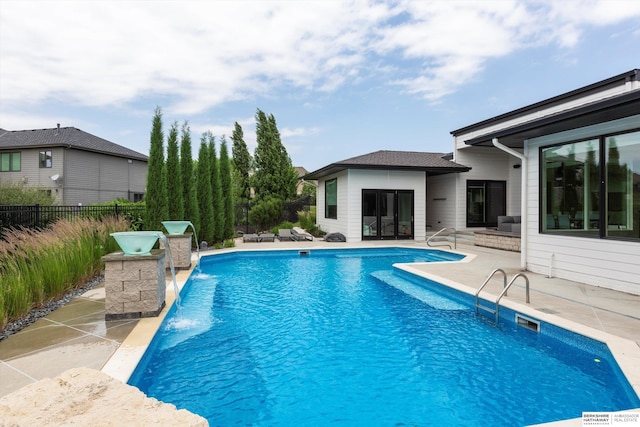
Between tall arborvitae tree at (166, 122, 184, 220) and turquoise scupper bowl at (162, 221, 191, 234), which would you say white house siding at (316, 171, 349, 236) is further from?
turquoise scupper bowl at (162, 221, 191, 234)

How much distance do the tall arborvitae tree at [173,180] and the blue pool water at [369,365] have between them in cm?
599

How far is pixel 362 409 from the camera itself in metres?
3.21

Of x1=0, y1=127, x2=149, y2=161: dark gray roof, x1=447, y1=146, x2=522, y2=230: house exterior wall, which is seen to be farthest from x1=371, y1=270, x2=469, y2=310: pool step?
x1=0, y1=127, x2=149, y2=161: dark gray roof

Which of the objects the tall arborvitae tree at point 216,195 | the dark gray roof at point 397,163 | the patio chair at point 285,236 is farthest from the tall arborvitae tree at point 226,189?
the dark gray roof at point 397,163

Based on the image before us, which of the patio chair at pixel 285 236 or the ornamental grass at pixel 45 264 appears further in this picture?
the patio chair at pixel 285 236

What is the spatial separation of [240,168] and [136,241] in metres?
21.8

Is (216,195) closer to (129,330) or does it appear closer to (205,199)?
(205,199)

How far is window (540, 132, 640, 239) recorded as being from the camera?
620 cm

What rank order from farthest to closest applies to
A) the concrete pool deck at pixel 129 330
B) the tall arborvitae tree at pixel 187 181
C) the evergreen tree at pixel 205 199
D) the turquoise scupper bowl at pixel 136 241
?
1. the evergreen tree at pixel 205 199
2. the tall arborvitae tree at pixel 187 181
3. the turquoise scupper bowl at pixel 136 241
4. the concrete pool deck at pixel 129 330

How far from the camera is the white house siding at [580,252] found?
Answer: 239 inches

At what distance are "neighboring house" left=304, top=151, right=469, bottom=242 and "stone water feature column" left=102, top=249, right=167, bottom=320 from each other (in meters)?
10.1

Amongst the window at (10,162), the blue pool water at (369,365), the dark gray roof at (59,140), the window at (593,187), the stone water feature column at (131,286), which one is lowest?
the blue pool water at (369,365)

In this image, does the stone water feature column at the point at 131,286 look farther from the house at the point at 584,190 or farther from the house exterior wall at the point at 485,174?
the house exterior wall at the point at 485,174

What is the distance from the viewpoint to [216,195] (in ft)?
47.5
